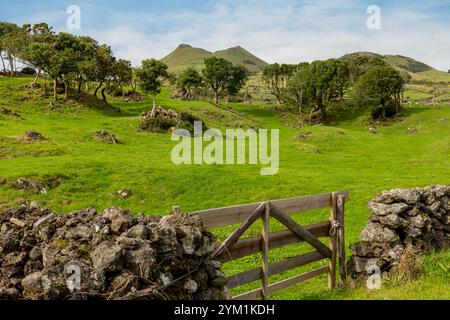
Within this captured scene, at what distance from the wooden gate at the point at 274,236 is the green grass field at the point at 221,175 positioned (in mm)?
1295

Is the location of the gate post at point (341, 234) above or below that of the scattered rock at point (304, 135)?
below

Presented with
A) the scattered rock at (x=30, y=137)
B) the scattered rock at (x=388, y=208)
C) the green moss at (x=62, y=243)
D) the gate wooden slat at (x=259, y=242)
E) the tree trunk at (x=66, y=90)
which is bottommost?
the gate wooden slat at (x=259, y=242)

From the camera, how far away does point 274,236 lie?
11.8 metres

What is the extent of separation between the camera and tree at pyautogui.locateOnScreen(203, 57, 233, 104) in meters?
119

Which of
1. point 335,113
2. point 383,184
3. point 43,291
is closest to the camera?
point 43,291

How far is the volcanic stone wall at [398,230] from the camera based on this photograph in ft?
44.1

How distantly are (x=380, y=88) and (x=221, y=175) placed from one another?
228ft

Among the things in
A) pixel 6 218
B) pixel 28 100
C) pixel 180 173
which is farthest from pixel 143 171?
pixel 28 100

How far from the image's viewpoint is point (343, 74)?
339ft

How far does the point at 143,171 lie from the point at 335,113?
79.2 metres

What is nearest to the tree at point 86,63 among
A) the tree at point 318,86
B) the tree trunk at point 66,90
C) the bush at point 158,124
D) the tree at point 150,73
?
the tree trunk at point 66,90

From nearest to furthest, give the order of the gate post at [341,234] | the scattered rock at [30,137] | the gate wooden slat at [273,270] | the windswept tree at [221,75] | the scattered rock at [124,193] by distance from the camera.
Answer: the gate wooden slat at [273,270] < the gate post at [341,234] < the scattered rock at [124,193] < the scattered rock at [30,137] < the windswept tree at [221,75]

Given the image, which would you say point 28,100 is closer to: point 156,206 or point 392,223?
point 156,206

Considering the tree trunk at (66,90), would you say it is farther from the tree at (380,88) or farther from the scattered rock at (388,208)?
the scattered rock at (388,208)
